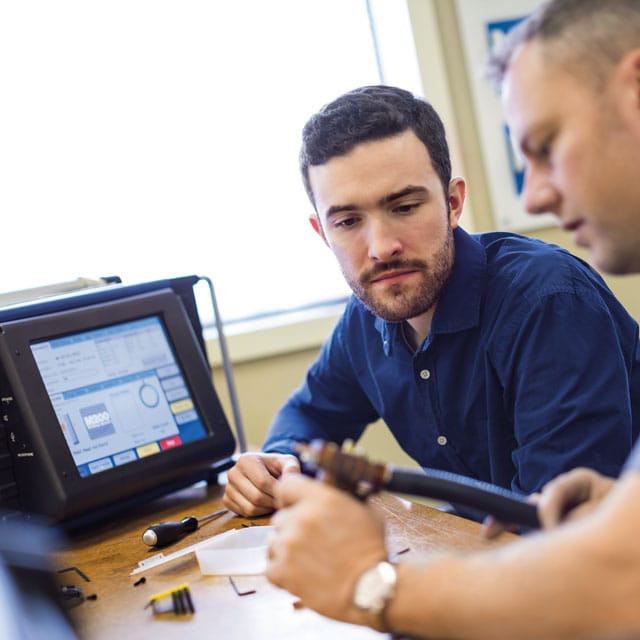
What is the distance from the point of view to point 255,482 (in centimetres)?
147

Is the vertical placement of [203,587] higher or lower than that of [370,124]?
lower

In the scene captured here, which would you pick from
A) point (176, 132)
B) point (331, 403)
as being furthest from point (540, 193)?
point (176, 132)

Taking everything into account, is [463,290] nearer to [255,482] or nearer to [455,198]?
[455,198]

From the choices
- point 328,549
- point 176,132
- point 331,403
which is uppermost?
point 176,132

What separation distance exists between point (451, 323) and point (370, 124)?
0.37m

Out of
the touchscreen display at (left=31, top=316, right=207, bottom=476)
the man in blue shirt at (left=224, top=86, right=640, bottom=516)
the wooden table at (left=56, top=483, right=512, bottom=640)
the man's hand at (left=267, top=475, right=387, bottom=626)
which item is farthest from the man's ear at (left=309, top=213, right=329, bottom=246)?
the man's hand at (left=267, top=475, right=387, bottom=626)

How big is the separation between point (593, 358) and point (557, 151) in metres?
0.54

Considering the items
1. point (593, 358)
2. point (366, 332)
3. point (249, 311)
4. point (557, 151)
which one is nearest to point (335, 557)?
point (557, 151)

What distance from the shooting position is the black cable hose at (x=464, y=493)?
893mm

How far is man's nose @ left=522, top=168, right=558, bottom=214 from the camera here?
98 cm

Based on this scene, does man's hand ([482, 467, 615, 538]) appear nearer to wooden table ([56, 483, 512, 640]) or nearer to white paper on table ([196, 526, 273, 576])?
wooden table ([56, 483, 512, 640])

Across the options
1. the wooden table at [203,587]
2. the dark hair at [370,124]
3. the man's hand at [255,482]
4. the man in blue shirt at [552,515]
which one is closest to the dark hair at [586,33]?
the man in blue shirt at [552,515]

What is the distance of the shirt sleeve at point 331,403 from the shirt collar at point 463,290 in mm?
353

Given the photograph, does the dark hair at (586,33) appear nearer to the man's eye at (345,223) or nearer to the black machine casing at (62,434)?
the man's eye at (345,223)
